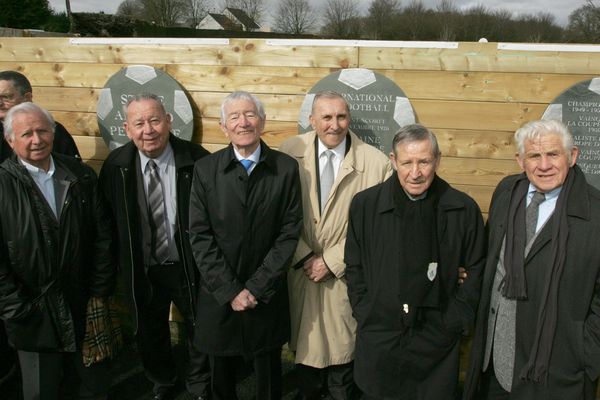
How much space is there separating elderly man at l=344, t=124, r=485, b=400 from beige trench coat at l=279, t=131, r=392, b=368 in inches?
13.5

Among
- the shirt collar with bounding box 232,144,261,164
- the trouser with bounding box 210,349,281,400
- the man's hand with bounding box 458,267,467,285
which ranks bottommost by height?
the trouser with bounding box 210,349,281,400

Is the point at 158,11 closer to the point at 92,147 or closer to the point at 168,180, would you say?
the point at 92,147

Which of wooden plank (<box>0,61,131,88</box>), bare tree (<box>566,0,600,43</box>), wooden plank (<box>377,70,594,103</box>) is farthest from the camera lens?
bare tree (<box>566,0,600,43</box>)

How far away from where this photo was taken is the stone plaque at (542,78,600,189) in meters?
3.15

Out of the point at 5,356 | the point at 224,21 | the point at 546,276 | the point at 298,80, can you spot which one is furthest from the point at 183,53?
the point at 224,21

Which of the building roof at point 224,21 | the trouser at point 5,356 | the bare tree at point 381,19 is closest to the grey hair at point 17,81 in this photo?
the trouser at point 5,356

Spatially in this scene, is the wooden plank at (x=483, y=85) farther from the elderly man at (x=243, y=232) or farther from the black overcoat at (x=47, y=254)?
the black overcoat at (x=47, y=254)

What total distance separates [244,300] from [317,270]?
19.2 inches

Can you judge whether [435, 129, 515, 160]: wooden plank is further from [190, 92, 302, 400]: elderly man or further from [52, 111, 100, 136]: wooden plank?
[52, 111, 100, 136]: wooden plank

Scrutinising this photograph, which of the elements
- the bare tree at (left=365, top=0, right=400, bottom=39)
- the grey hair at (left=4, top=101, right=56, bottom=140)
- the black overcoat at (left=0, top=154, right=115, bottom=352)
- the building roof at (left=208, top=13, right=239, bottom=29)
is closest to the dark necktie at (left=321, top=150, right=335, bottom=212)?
the black overcoat at (left=0, top=154, right=115, bottom=352)

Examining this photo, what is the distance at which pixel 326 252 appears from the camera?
2896 mm

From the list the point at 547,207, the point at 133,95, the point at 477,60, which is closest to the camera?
the point at 547,207

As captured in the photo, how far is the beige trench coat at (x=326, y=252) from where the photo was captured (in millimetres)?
2906

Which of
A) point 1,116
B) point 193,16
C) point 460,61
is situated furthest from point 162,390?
point 193,16
